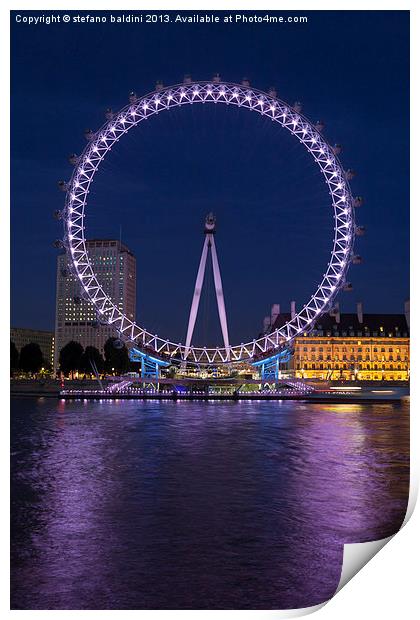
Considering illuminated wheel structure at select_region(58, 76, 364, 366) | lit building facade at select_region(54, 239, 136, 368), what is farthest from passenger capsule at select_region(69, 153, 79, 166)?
lit building facade at select_region(54, 239, 136, 368)

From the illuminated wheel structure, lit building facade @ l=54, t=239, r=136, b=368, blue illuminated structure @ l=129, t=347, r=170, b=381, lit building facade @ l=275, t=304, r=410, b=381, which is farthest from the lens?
lit building facade @ l=54, t=239, r=136, b=368

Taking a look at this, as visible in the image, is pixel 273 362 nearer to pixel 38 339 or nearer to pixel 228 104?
pixel 228 104

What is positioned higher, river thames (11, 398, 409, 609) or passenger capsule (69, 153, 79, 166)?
passenger capsule (69, 153, 79, 166)

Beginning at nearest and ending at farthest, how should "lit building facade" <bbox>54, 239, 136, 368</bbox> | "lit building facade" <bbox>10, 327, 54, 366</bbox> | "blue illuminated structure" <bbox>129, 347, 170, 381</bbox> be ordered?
"blue illuminated structure" <bbox>129, 347, 170, 381</bbox> < "lit building facade" <bbox>10, 327, 54, 366</bbox> < "lit building facade" <bbox>54, 239, 136, 368</bbox>

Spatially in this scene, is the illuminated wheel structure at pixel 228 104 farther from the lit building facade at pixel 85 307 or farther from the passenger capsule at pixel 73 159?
the lit building facade at pixel 85 307

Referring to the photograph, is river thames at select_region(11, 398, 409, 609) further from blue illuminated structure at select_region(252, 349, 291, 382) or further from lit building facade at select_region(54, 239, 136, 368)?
lit building facade at select_region(54, 239, 136, 368)

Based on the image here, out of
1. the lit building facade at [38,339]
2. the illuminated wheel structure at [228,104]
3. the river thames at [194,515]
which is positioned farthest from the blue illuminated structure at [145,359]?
the lit building facade at [38,339]
